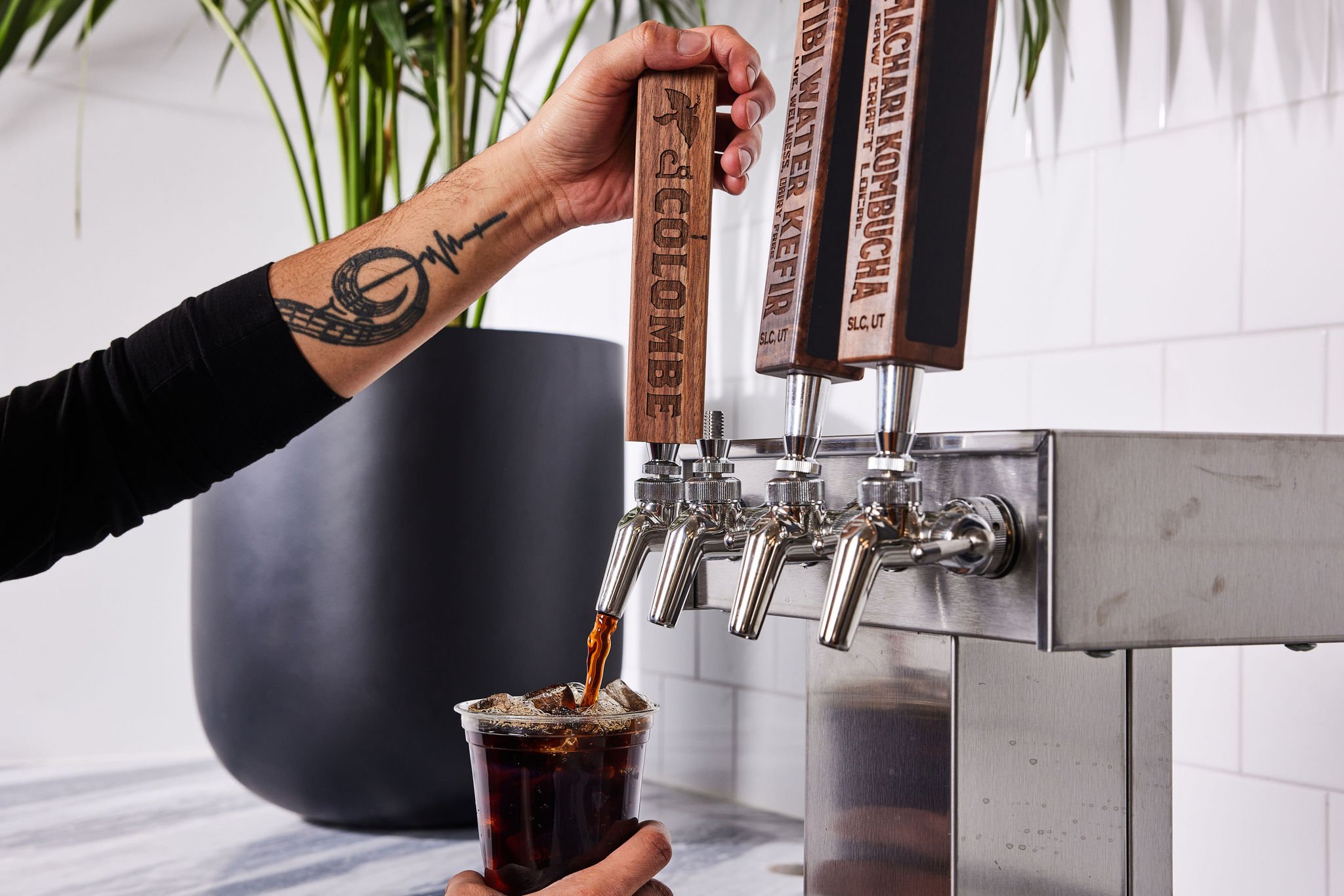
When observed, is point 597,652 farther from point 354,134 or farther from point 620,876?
point 354,134

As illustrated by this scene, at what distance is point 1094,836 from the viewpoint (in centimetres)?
52

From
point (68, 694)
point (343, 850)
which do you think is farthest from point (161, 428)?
point (68, 694)

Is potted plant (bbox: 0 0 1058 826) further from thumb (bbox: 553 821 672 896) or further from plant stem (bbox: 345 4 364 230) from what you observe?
thumb (bbox: 553 821 672 896)

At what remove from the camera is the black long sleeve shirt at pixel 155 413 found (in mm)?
760

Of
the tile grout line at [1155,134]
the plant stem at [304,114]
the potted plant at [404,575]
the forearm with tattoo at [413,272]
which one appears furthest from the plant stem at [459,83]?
the tile grout line at [1155,134]

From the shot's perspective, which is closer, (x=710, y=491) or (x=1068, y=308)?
(x=710, y=491)

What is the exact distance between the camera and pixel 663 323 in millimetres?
495

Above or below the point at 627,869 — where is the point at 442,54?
above

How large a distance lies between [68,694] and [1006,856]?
4.03 ft

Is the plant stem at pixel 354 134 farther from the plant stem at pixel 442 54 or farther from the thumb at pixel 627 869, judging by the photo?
the thumb at pixel 627 869

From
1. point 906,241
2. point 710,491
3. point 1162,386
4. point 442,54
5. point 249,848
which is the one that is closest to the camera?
point 906,241

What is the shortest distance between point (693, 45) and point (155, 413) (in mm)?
443

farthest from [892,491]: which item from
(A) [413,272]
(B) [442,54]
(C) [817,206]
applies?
(B) [442,54]

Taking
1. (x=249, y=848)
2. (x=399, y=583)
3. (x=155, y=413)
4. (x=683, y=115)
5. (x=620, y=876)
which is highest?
(x=683, y=115)
